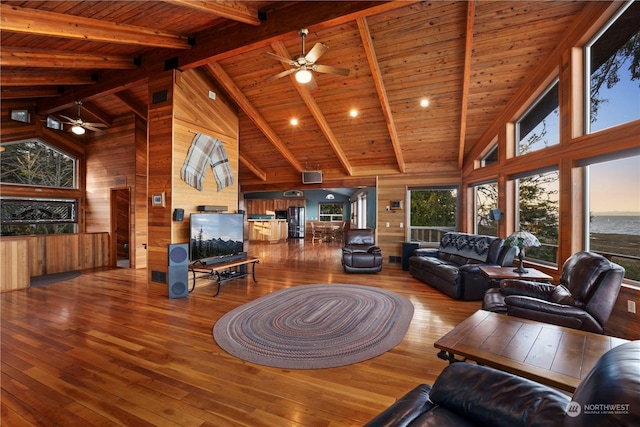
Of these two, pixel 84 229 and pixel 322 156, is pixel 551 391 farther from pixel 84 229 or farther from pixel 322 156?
pixel 84 229

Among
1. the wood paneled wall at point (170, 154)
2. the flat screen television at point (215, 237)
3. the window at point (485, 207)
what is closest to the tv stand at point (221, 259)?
the flat screen television at point (215, 237)

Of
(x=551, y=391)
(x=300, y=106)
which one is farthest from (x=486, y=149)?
(x=551, y=391)

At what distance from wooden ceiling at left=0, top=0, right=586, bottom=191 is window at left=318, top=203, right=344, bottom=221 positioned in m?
7.85

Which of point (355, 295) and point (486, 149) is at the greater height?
point (486, 149)

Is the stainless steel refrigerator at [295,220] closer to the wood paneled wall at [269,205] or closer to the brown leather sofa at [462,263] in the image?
the wood paneled wall at [269,205]

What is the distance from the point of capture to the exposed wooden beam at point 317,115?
445 cm

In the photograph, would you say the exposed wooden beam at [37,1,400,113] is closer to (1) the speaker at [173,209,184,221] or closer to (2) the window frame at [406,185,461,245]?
(1) the speaker at [173,209,184,221]

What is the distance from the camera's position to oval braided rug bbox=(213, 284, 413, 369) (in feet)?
8.57

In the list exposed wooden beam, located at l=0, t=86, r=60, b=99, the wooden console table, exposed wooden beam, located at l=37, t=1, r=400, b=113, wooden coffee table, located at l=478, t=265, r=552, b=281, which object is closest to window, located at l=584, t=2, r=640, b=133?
wooden coffee table, located at l=478, t=265, r=552, b=281

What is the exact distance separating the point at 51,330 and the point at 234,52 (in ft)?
14.1

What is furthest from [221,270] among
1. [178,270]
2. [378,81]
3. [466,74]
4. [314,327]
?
[466,74]

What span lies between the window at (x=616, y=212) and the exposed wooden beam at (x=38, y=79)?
8.31 meters

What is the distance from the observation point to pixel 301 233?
14.2 metres

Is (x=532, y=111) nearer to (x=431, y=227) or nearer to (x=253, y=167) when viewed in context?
(x=431, y=227)
